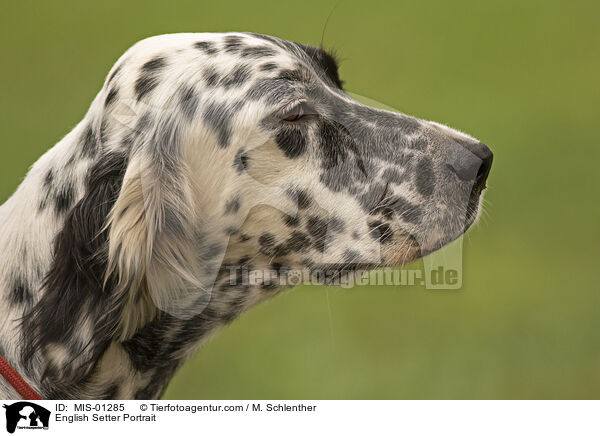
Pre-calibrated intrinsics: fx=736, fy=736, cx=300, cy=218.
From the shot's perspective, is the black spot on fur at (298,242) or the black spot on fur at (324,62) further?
the black spot on fur at (324,62)

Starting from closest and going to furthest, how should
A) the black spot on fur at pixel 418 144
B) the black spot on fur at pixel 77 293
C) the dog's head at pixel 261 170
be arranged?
the black spot on fur at pixel 77 293, the dog's head at pixel 261 170, the black spot on fur at pixel 418 144

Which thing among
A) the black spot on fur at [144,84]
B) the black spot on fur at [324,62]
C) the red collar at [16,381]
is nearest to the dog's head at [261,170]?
the black spot on fur at [144,84]

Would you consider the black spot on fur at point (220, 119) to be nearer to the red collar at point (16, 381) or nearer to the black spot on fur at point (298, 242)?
the black spot on fur at point (298, 242)

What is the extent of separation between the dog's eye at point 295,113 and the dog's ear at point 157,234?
0.40 metres

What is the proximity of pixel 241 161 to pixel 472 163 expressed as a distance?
892mm

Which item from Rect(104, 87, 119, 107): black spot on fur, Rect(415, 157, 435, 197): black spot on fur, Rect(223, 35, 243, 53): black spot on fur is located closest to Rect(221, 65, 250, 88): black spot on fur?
Rect(223, 35, 243, 53): black spot on fur

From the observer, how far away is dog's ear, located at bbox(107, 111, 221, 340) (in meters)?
2.63

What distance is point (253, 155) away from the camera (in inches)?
109

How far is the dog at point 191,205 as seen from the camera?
8.59 feet

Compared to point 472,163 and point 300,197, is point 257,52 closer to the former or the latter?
point 300,197

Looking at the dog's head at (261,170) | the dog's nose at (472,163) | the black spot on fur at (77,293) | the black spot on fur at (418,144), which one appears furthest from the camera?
the black spot on fur at (418,144)

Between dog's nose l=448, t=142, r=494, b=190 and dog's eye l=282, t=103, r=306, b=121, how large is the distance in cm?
62
